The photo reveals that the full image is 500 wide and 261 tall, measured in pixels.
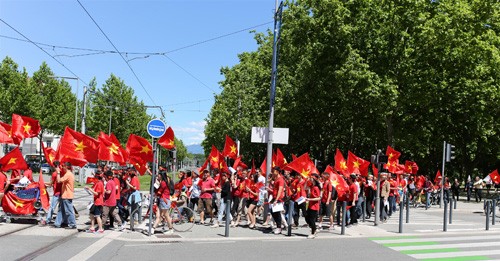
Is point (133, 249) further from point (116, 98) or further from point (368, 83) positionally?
point (116, 98)

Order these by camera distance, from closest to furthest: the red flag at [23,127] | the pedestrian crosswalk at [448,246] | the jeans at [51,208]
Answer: the pedestrian crosswalk at [448,246] → the jeans at [51,208] → the red flag at [23,127]

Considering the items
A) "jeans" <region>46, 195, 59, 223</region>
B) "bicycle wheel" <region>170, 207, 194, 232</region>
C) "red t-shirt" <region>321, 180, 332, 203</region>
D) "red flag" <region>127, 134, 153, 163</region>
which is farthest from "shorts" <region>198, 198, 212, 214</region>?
"jeans" <region>46, 195, 59, 223</region>

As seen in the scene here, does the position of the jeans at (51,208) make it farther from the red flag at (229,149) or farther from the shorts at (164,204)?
the red flag at (229,149)

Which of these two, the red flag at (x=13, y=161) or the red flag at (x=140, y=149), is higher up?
the red flag at (x=140, y=149)

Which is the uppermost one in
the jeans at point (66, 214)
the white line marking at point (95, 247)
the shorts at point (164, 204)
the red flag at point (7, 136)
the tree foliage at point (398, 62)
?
the tree foliage at point (398, 62)

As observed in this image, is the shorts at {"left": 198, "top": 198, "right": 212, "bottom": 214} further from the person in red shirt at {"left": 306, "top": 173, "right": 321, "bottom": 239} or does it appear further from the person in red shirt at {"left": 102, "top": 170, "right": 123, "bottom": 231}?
the person in red shirt at {"left": 306, "top": 173, "right": 321, "bottom": 239}

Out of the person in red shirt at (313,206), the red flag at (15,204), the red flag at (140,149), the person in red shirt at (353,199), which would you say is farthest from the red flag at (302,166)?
the red flag at (15,204)

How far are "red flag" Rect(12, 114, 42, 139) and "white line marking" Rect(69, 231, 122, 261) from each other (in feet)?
14.0

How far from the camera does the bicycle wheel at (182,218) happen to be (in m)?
14.3

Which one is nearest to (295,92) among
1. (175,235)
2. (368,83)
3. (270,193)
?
(368,83)

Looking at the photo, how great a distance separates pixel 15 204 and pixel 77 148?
225cm

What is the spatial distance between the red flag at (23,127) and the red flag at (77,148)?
3.48 ft

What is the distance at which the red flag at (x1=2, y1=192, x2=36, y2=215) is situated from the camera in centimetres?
1355

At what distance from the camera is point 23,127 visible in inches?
583
